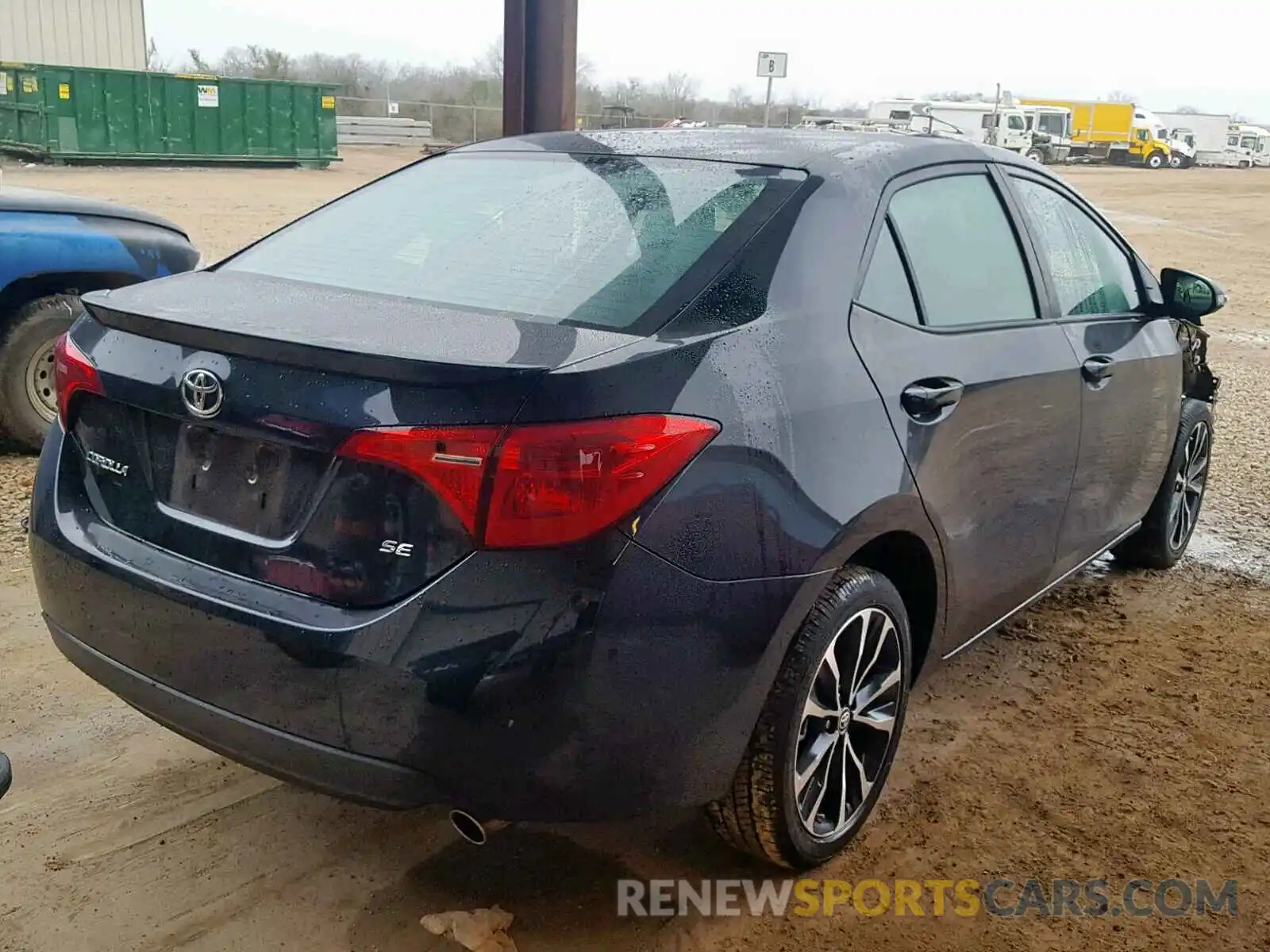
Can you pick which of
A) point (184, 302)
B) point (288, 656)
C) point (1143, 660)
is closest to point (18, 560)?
point (184, 302)

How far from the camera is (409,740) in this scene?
214cm

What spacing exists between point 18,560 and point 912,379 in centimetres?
348

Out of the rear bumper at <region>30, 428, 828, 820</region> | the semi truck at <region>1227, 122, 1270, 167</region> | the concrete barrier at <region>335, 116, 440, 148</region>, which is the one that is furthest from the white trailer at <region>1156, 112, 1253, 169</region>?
the rear bumper at <region>30, 428, 828, 820</region>

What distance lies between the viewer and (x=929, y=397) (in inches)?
110

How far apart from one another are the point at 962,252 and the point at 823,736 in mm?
1338

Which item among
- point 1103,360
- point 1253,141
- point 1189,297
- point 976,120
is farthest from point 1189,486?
point 1253,141

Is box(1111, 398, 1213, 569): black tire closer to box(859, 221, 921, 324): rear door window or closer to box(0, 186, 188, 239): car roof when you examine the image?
box(859, 221, 921, 324): rear door window

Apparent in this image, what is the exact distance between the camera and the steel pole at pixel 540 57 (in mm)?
6305

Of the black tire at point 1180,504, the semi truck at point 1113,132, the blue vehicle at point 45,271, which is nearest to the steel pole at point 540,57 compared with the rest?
the blue vehicle at point 45,271

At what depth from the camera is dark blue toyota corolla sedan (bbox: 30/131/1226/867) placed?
2096 millimetres

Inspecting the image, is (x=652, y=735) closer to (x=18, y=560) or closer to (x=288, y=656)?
(x=288, y=656)

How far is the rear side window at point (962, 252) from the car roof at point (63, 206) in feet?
13.5

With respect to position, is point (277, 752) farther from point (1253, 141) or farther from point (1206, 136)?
point (1253, 141)

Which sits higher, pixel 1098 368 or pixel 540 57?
pixel 540 57
